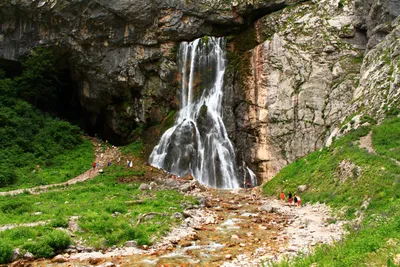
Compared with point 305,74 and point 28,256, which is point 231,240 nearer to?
point 28,256

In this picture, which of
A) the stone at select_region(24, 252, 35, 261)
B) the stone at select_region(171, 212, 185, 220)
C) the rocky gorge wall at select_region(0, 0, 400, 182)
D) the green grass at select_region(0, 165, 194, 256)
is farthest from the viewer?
the rocky gorge wall at select_region(0, 0, 400, 182)

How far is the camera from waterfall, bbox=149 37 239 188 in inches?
1331

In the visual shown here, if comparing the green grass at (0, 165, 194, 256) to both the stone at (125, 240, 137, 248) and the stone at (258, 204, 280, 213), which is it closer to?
the stone at (125, 240, 137, 248)

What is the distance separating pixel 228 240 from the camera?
543 inches

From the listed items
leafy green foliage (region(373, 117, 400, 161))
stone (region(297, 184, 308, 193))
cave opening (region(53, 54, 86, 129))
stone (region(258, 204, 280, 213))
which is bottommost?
stone (region(258, 204, 280, 213))

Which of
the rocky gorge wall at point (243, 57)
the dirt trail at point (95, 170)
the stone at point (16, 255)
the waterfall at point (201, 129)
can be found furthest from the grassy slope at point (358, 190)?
the dirt trail at point (95, 170)

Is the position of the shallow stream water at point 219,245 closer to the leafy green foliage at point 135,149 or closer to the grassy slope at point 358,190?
the grassy slope at point 358,190

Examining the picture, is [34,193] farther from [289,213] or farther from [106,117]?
[106,117]

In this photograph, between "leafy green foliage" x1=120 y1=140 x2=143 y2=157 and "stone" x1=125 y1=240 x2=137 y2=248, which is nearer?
"stone" x1=125 y1=240 x2=137 y2=248

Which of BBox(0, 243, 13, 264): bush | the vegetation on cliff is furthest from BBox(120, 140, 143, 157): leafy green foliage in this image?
BBox(0, 243, 13, 264): bush

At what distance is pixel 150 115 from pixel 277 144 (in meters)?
15.7

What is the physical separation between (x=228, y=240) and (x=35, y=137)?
3034 centimetres

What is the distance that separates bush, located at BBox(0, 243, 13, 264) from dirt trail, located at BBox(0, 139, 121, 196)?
14.1m

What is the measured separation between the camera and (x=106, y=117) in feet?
154
